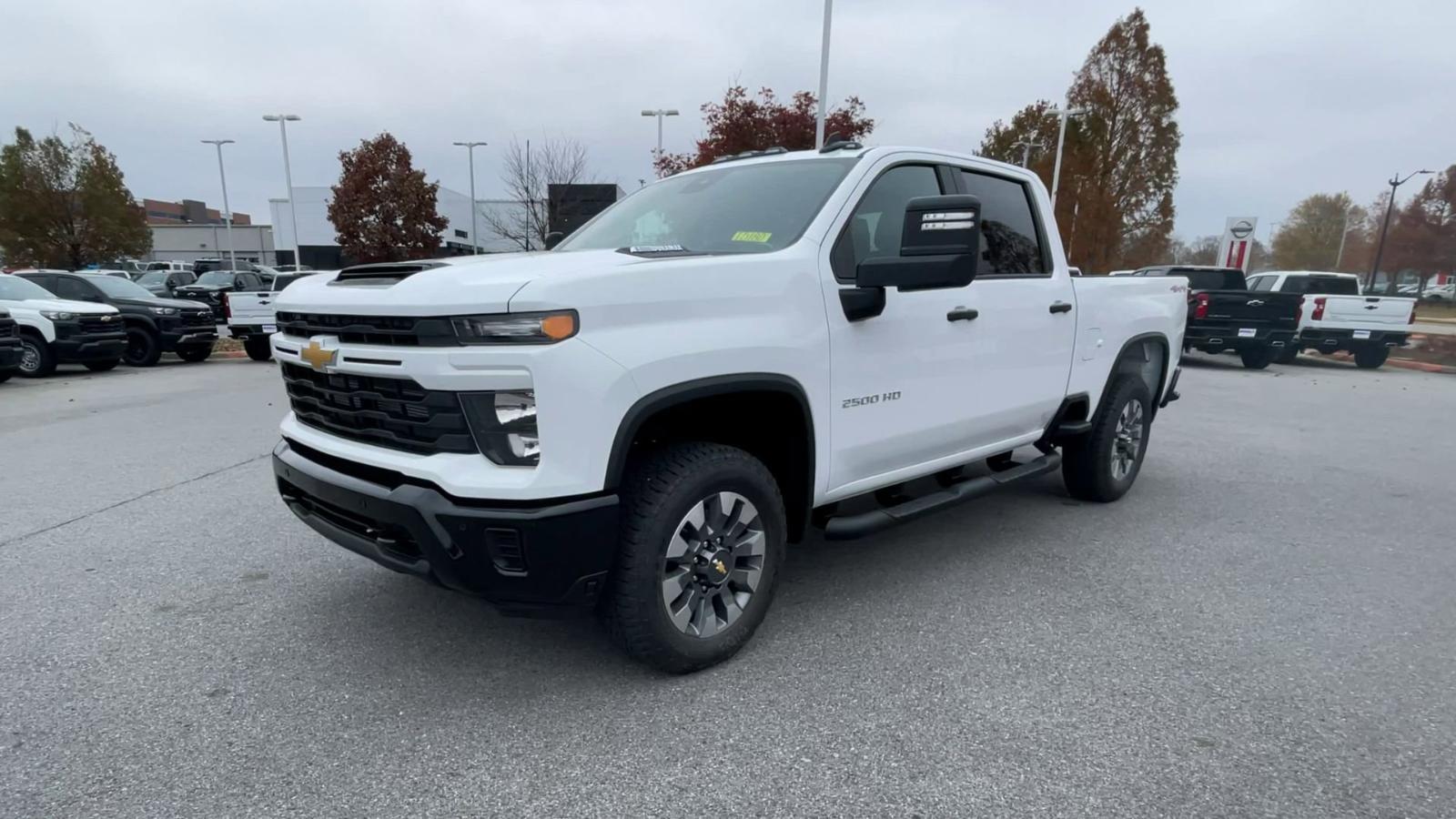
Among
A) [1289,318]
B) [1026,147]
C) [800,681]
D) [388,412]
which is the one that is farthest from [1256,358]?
[388,412]

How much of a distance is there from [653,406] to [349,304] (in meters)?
1.10

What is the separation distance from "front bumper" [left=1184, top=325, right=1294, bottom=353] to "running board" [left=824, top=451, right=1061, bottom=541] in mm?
11853

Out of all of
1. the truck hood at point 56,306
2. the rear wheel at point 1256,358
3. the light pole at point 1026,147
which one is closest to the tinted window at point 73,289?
the truck hood at point 56,306

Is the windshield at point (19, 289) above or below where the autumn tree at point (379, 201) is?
below

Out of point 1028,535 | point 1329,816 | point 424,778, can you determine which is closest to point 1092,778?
point 1329,816

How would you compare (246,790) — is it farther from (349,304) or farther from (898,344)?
(898,344)

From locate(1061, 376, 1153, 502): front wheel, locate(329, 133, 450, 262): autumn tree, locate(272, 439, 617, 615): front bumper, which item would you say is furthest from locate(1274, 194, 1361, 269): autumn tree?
locate(272, 439, 617, 615): front bumper

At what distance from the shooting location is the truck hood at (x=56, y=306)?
1188cm

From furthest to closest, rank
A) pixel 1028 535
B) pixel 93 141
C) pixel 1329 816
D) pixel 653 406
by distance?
pixel 93 141
pixel 1028 535
pixel 653 406
pixel 1329 816

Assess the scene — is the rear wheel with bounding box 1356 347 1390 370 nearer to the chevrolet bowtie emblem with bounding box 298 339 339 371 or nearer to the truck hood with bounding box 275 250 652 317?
the truck hood with bounding box 275 250 652 317

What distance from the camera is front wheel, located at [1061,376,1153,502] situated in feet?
16.5

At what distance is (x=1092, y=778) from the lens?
94.0 inches

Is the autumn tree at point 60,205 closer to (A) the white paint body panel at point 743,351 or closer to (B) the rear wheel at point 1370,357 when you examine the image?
(A) the white paint body panel at point 743,351

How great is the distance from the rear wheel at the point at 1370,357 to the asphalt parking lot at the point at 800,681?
13.5m
